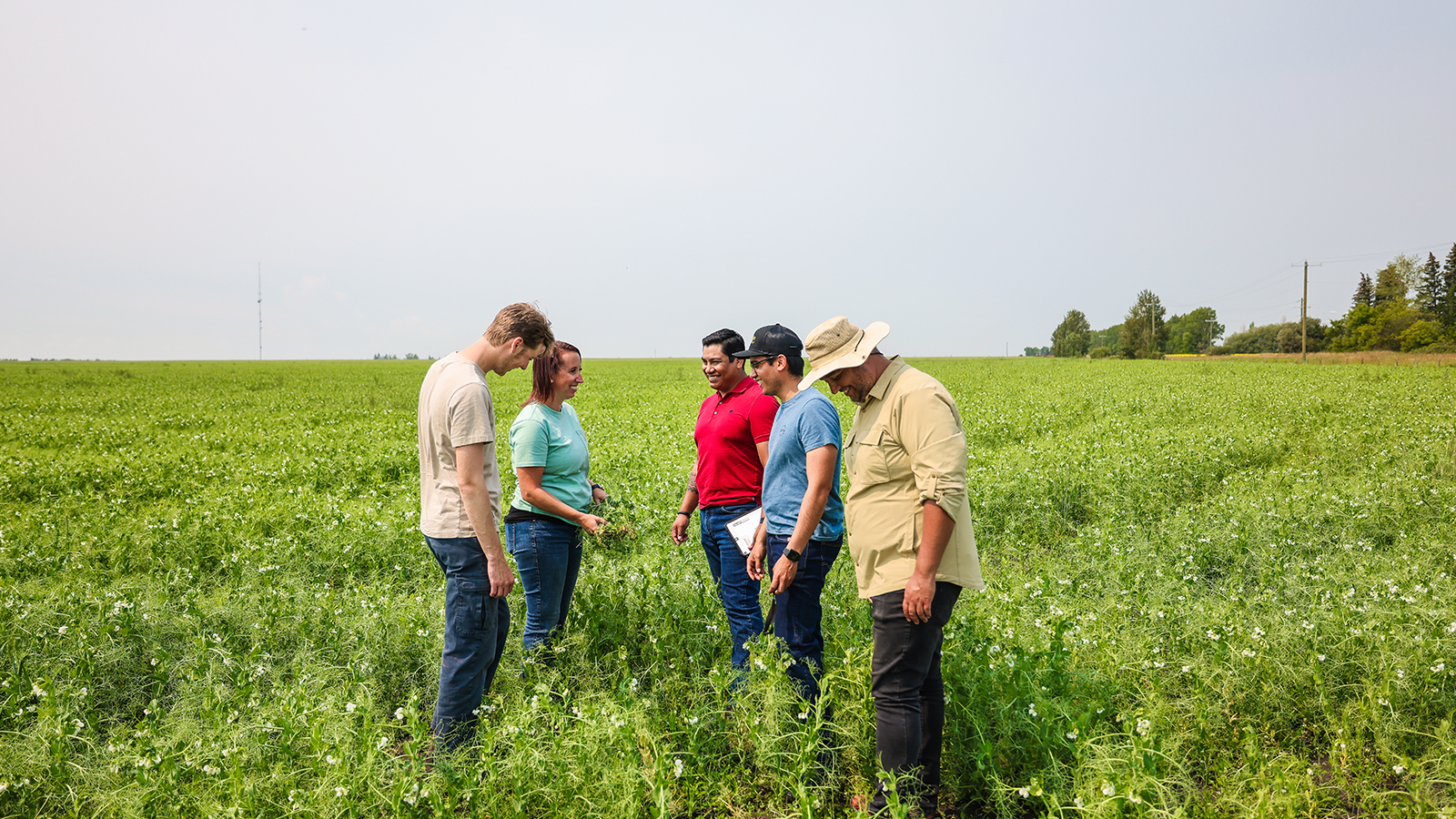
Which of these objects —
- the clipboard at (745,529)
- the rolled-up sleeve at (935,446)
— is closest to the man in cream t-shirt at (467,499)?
the clipboard at (745,529)

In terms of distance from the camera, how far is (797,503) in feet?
11.3

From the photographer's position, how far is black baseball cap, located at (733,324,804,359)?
3555 mm

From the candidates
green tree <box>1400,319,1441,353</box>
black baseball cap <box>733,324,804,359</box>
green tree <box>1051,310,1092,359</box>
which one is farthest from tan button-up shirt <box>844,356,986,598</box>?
green tree <box>1051,310,1092,359</box>

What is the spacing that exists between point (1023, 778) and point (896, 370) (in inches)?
86.1

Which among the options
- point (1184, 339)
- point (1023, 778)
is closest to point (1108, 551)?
point (1023, 778)

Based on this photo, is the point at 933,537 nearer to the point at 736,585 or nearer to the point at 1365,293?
the point at 736,585

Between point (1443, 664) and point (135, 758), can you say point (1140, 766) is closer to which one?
A: point (1443, 664)

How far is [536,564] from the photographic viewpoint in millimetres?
3926

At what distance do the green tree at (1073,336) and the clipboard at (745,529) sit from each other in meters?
133

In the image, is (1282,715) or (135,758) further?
(1282,715)

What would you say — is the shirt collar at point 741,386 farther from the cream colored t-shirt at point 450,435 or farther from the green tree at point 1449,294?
the green tree at point 1449,294

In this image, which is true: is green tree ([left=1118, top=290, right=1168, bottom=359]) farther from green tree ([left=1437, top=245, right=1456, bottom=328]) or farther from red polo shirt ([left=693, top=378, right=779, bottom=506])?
red polo shirt ([left=693, top=378, right=779, bottom=506])

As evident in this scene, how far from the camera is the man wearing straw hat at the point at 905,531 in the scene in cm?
264

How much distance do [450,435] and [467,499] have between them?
30 centimetres
